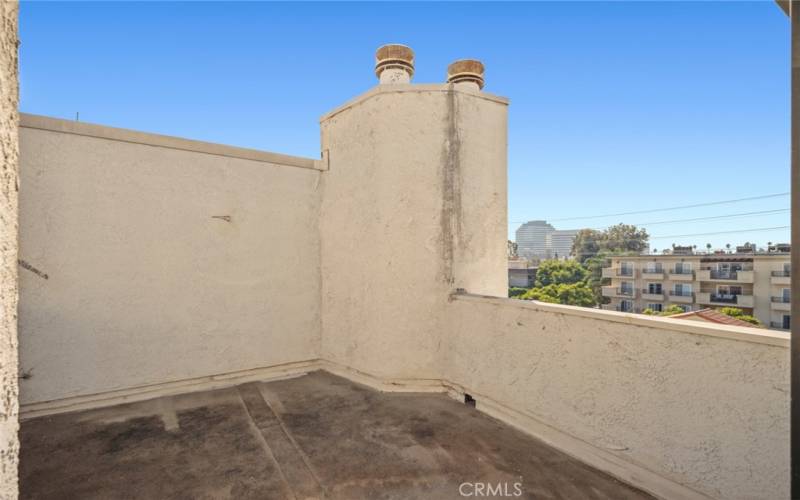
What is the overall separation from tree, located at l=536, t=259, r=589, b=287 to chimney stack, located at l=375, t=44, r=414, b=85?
2253 inches

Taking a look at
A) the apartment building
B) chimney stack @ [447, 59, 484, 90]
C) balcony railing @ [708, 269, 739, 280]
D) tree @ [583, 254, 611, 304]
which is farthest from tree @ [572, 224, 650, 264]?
chimney stack @ [447, 59, 484, 90]

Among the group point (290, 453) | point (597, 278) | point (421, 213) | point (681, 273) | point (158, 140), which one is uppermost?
point (158, 140)

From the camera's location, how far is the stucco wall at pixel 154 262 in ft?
12.5

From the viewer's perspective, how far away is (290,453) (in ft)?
10.4

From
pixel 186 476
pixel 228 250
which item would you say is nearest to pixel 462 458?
pixel 186 476

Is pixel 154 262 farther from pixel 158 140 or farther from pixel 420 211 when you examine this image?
pixel 420 211

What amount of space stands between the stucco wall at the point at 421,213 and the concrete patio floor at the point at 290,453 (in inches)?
32.4

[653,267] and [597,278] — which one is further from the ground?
[653,267]

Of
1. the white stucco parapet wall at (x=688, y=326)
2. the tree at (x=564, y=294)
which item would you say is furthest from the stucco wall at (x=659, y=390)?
the tree at (x=564, y=294)

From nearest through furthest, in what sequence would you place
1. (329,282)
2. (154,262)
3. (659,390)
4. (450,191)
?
(659,390)
(154,262)
(450,191)
(329,282)

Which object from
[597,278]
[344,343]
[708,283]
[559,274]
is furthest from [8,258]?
[597,278]

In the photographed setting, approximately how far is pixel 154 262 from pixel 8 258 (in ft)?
12.6

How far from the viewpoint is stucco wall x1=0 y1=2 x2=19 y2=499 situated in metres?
0.94

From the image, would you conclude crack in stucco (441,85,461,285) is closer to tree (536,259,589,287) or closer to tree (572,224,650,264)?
tree (536,259,589,287)
